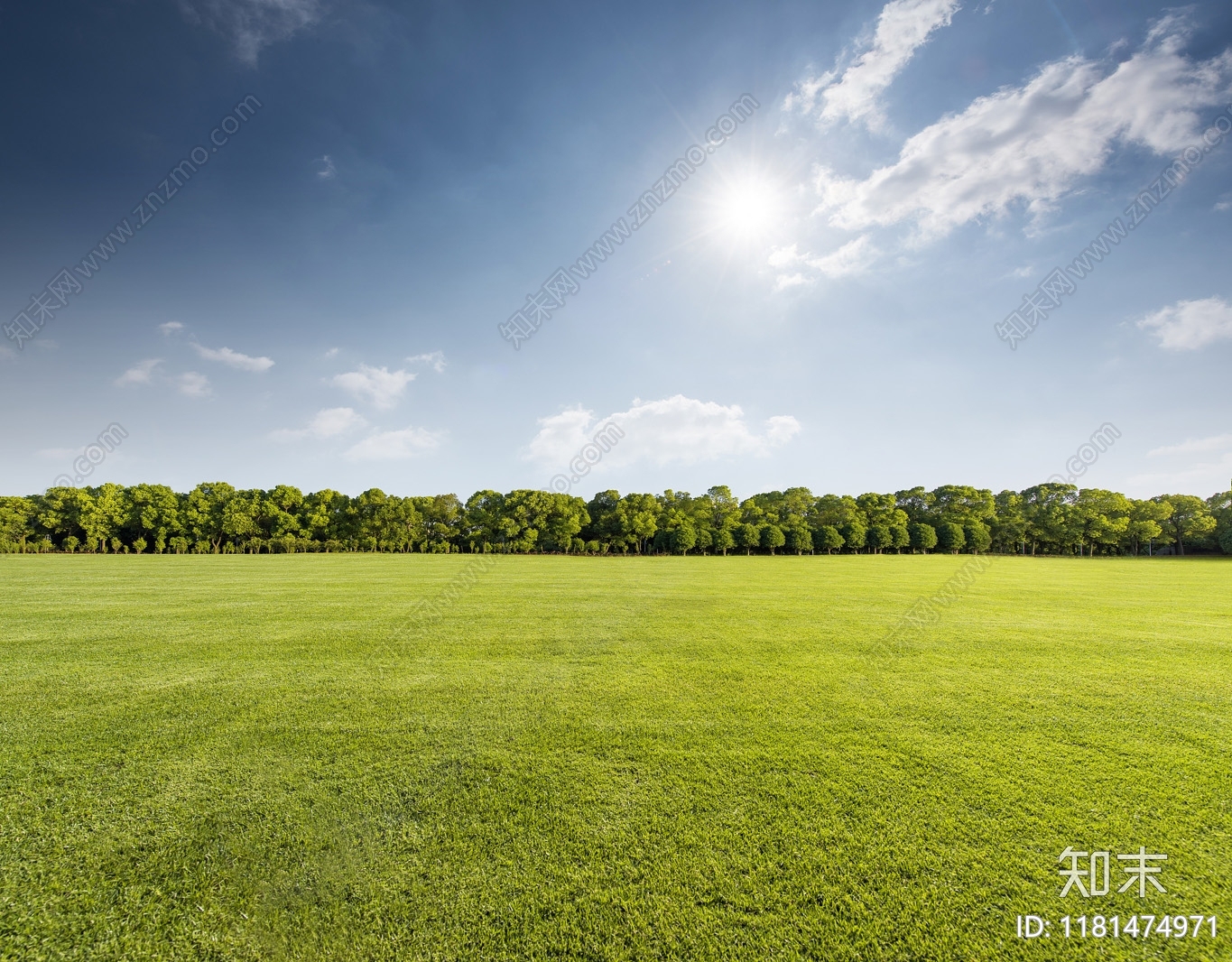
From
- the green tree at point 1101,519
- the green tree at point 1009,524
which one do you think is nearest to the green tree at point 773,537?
the green tree at point 1009,524

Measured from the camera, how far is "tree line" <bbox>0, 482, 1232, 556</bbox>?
63219 mm

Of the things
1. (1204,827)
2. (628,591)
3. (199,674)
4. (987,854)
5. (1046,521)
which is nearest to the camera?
(987,854)

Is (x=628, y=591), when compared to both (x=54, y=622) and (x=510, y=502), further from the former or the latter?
(x=510, y=502)

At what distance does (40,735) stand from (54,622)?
29.3 ft

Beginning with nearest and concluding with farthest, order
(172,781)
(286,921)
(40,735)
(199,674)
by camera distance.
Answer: (286,921)
(172,781)
(40,735)
(199,674)

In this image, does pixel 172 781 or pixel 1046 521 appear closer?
pixel 172 781

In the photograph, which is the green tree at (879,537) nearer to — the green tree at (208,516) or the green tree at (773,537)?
the green tree at (773,537)

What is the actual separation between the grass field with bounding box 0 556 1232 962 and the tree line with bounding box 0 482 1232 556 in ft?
A: 201

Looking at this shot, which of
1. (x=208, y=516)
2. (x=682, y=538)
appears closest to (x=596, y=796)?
(x=682, y=538)

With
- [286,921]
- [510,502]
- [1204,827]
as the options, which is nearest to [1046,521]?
[510,502]

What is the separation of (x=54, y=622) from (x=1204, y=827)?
1947cm

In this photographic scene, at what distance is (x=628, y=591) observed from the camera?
18.6 meters


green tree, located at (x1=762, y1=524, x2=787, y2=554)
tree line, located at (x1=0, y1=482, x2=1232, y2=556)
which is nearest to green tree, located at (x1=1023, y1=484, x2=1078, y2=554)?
tree line, located at (x1=0, y1=482, x2=1232, y2=556)

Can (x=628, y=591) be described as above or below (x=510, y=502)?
below
